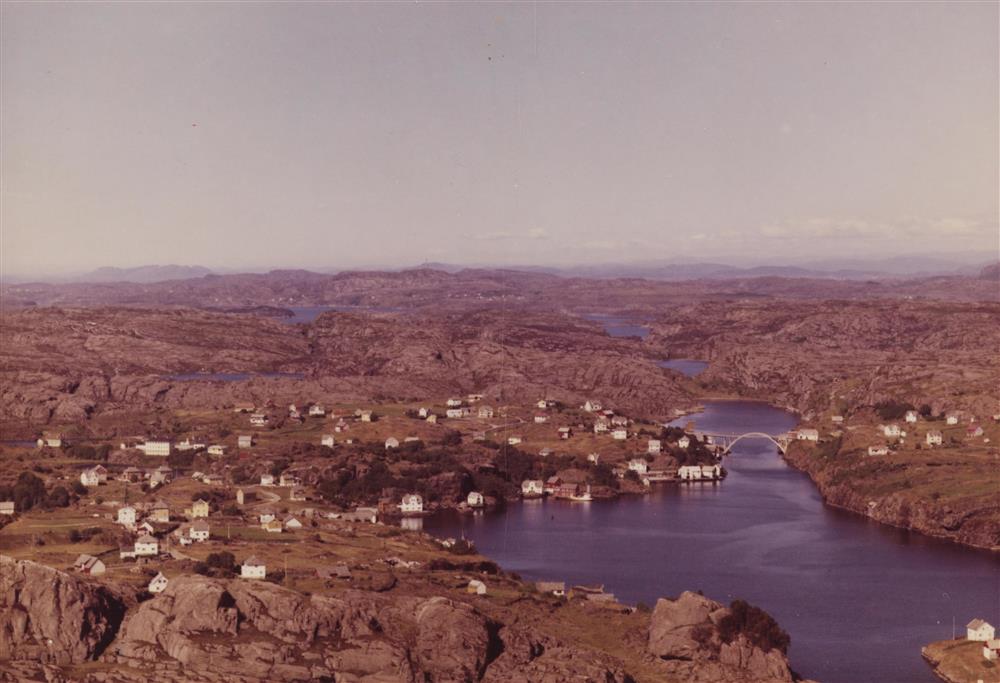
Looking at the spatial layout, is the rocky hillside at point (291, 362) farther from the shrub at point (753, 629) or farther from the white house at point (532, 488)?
the shrub at point (753, 629)

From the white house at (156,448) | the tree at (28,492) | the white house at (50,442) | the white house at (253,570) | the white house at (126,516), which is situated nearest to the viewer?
the white house at (253,570)

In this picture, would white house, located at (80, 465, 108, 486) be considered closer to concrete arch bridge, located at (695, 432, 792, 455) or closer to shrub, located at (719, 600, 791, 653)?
shrub, located at (719, 600, 791, 653)

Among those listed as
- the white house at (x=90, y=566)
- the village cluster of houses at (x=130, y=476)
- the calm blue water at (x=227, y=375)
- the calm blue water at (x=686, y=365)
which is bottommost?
the calm blue water at (x=686, y=365)

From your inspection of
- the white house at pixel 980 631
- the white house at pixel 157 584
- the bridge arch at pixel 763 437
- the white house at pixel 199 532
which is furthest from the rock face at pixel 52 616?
the bridge arch at pixel 763 437

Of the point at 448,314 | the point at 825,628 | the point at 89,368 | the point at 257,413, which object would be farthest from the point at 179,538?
the point at 448,314

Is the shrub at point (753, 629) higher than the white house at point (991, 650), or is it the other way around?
the shrub at point (753, 629)

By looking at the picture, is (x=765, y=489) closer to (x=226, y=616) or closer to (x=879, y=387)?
(x=879, y=387)

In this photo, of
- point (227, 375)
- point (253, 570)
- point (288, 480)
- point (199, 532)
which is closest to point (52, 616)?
point (253, 570)
